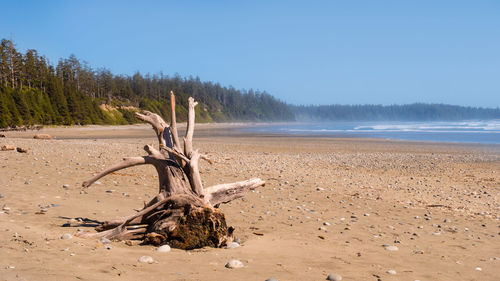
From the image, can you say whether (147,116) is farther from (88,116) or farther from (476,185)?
(88,116)

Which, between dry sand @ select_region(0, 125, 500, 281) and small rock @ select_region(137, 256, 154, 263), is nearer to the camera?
dry sand @ select_region(0, 125, 500, 281)

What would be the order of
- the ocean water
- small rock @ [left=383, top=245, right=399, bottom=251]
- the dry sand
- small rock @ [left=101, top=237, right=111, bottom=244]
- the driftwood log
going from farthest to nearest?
the ocean water, small rock @ [left=383, top=245, right=399, bottom=251], the driftwood log, small rock @ [left=101, top=237, right=111, bottom=244], the dry sand

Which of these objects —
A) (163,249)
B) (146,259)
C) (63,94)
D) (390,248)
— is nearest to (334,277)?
(390,248)

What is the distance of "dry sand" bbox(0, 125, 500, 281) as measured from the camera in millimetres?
4574

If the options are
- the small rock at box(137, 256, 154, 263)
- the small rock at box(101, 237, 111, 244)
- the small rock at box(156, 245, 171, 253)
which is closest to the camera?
the small rock at box(137, 256, 154, 263)

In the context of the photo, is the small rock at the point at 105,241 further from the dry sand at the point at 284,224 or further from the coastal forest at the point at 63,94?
the coastal forest at the point at 63,94

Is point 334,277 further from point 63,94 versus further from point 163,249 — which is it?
point 63,94

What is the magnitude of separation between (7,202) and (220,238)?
4.96 m

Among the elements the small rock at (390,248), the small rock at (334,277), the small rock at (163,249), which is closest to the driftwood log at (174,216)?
the small rock at (163,249)

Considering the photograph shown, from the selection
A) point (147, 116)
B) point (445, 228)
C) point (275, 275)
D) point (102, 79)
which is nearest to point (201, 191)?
point (147, 116)

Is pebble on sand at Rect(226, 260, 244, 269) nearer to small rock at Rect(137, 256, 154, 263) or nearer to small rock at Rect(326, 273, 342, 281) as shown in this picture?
small rock at Rect(137, 256, 154, 263)

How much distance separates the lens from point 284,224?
771cm

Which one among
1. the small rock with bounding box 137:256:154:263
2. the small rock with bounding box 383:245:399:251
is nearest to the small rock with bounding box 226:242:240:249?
the small rock with bounding box 137:256:154:263

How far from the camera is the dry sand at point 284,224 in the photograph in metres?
4.57
